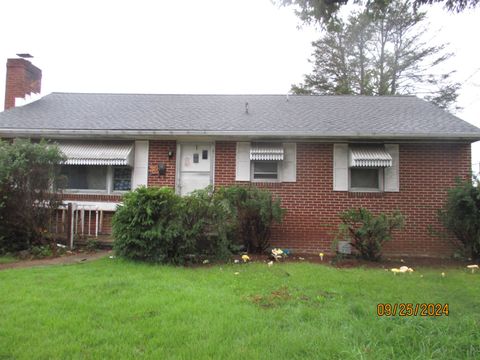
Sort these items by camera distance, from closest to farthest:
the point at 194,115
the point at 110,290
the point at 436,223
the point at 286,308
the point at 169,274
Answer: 1. the point at 286,308
2. the point at 110,290
3. the point at 169,274
4. the point at 436,223
5. the point at 194,115

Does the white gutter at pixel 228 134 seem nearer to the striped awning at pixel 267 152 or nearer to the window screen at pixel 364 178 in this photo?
the striped awning at pixel 267 152

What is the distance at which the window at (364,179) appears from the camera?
7902 millimetres

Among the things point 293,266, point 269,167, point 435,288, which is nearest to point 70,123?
point 269,167

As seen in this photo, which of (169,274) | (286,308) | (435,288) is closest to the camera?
(286,308)

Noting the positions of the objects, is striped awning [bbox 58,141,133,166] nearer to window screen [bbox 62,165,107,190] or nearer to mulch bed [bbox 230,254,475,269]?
window screen [bbox 62,165,107,190]

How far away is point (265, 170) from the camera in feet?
26.5

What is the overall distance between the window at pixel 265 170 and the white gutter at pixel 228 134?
2.30ft

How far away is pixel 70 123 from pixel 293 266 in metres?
6.59

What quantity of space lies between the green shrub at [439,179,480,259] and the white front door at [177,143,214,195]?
535cm

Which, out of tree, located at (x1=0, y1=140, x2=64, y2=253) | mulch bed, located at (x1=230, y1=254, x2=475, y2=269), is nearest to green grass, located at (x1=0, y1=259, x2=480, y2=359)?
mulch bed, located at (x1=230, y1=254, x2=475, y2=269)

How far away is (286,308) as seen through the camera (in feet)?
12.1

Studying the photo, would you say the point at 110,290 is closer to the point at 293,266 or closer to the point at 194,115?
the point at 293,266

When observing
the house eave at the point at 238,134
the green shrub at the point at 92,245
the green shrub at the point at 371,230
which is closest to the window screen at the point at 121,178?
the house eave at the point at 238,134

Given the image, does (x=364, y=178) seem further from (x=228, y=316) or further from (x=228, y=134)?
(x=228, y=316)
